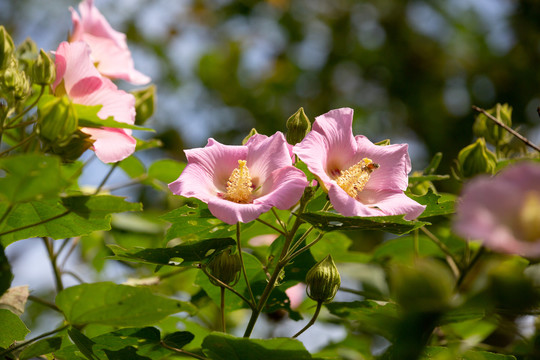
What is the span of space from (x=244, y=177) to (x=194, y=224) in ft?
0.58

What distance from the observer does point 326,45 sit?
16.2 feet

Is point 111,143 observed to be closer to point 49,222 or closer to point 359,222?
point 49,222

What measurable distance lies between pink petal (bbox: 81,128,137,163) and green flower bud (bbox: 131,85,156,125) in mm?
352

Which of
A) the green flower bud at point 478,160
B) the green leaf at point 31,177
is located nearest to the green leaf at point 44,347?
the green leaf at point 31,177

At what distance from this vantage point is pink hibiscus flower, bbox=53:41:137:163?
115 cm

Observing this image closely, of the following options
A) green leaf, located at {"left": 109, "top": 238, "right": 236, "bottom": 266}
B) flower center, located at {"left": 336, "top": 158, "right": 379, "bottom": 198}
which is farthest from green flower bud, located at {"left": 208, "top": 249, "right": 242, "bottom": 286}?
flower center, located at {"left": 336, "top": 158, "right": 379, "bottom": 198}

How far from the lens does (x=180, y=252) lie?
3.18 ft

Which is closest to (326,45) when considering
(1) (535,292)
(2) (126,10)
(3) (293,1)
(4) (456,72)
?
(3) (293,1)

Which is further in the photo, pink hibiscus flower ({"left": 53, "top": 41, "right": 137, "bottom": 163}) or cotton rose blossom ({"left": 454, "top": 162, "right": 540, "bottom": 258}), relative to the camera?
pink hibiscus flower ({"left": 53, "top": 41, "right": 137, "bottom": 163})

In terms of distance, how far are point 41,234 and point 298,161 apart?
56cm

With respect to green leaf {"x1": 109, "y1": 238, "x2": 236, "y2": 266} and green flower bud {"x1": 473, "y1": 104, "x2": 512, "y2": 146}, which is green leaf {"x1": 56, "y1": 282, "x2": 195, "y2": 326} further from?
green flower bud {"x1": 473, "y1": 104, "x2": 512, "y2": 146}

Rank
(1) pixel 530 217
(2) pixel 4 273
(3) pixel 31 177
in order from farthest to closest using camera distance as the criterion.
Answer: (2) pixel 4 273 < (3) pixel 31 177 < (1) pixel 530 217

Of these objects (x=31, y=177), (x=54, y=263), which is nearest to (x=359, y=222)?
(x=31, y=177)

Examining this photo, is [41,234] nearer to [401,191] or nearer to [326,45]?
[401,191]
